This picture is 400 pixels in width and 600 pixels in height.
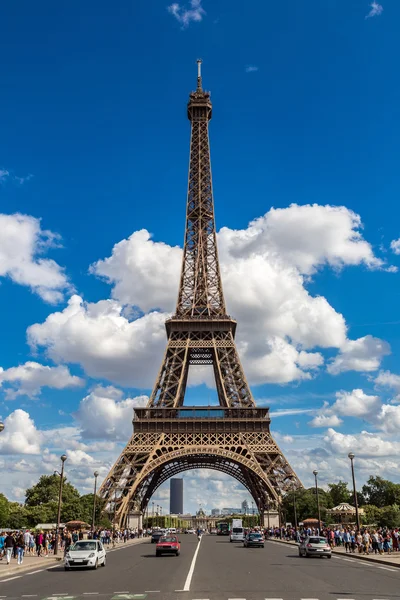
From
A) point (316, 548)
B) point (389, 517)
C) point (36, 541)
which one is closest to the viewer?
point (316, 548)

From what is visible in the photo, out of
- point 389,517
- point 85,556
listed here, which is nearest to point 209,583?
point 85,556

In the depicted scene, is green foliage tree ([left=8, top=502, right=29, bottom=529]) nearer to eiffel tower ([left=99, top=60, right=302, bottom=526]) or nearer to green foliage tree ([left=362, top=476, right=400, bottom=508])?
eiffel tower ([left=99, top=60, right=302, bottom=526])

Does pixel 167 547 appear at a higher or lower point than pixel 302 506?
lower

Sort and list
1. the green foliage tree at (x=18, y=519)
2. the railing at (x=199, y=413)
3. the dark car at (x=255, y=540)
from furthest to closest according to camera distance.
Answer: the green foliage tree at (x=18, y=519)
the railing at (x=199, y=413)
the dark car at (x=255, y=540)

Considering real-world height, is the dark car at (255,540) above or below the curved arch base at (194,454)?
below

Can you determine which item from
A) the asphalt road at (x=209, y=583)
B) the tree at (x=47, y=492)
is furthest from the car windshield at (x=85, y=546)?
the tree at (x=47, y=492)

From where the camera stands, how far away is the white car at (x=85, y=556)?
2888cm

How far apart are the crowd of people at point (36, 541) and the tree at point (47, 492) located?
52.5 meters

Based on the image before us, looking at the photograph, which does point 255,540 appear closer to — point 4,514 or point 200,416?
point 200,416

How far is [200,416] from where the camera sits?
83250 mm

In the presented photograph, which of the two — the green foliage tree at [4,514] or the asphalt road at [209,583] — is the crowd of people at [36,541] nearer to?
the asphalt road at [209,583]

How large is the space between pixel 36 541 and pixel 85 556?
50.0ft

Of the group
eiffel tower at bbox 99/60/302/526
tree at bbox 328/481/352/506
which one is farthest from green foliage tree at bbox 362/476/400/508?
eiffel tower at bbox 99/60/302/526

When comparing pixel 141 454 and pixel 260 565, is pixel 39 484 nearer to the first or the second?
pixel 141 454
